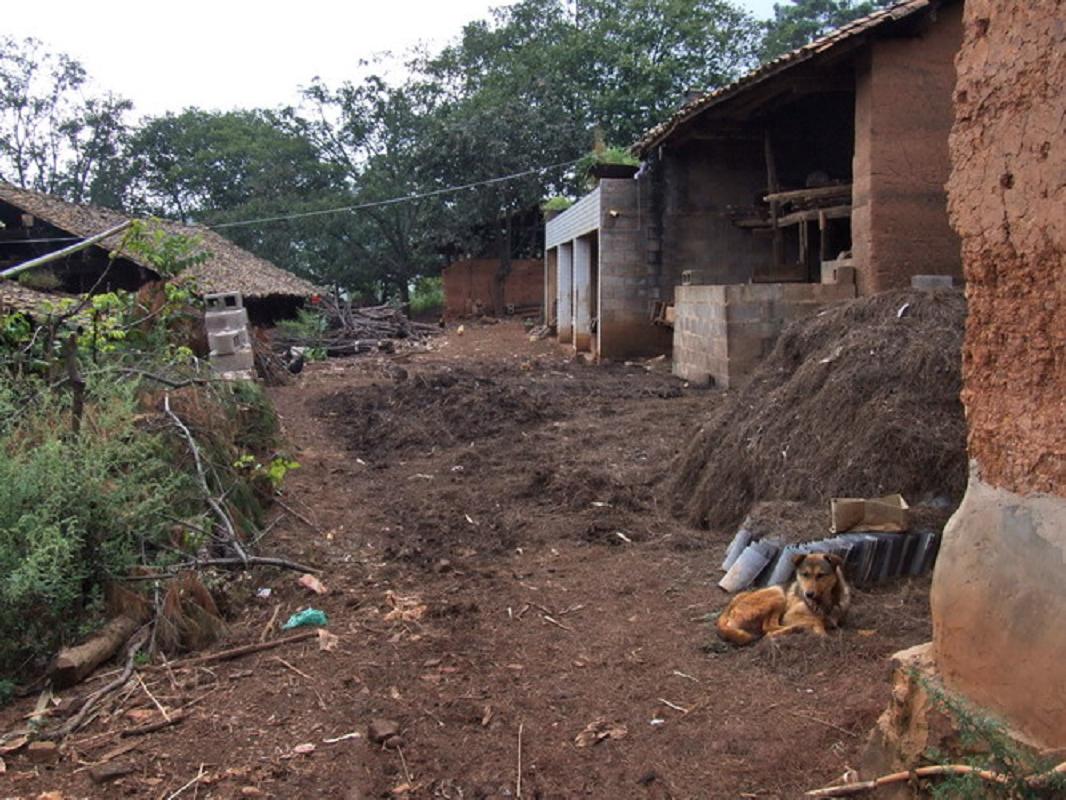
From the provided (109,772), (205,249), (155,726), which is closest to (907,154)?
(155,726)

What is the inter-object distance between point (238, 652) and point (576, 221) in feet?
58.4

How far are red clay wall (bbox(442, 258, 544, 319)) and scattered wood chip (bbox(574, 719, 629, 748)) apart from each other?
100 ft

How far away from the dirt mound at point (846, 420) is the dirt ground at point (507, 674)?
52 centimetres

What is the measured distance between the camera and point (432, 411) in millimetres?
13719

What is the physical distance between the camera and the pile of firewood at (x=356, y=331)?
2641 cm

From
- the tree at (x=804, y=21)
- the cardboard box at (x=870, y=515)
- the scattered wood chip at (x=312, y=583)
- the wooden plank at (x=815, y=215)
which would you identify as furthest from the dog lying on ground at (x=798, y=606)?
the tree at (x=804, y=21)

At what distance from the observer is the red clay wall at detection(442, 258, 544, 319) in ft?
112

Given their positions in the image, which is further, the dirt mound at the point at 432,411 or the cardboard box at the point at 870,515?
the dirt mound at the point at 432,411

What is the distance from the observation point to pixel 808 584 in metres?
4.69

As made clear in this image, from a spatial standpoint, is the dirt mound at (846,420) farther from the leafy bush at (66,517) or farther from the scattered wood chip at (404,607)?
the leafy bush at (66,517)

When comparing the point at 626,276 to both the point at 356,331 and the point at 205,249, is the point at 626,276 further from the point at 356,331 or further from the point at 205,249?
the point at 205,249

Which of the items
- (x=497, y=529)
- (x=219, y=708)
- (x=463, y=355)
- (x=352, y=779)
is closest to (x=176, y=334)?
(x=497, y=529)

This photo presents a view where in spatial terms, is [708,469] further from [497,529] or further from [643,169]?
[643,169]

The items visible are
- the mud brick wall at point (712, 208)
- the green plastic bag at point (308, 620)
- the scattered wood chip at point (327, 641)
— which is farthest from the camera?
the mud brick wall at point (712, 208)
